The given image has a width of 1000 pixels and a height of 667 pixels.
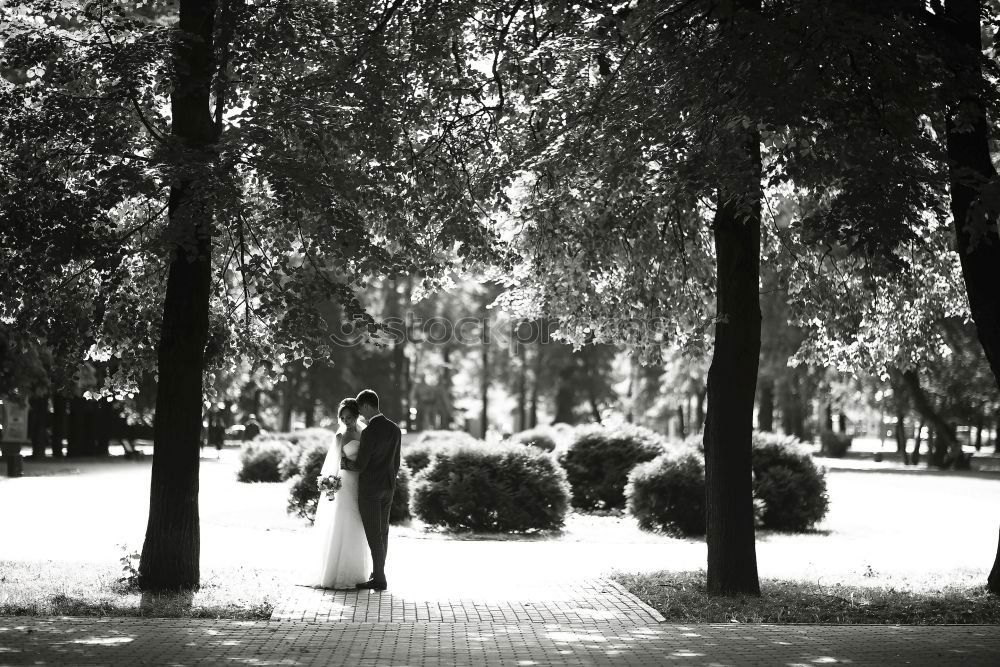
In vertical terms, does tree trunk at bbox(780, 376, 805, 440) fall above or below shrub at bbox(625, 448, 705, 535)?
above

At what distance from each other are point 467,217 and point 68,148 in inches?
160

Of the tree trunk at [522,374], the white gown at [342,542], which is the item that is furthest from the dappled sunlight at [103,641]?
the tree trunk at [522,374]

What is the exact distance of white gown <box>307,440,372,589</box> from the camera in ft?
36.6

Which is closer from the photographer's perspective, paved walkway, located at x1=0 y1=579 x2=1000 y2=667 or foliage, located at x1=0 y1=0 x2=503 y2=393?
paved walkway, located at x1=0 y1=579 x2=1000 y2=667

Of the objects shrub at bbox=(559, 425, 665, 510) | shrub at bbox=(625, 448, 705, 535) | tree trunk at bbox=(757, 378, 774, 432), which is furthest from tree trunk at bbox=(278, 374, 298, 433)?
shrub at bbox=(625, 448, 705, 535)

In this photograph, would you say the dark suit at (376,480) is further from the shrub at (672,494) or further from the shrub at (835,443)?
the shrub at (835,443)

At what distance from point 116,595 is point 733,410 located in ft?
20.6

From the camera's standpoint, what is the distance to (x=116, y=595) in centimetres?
1049

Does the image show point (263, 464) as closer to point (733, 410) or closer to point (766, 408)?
point (733, 410)

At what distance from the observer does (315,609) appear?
32.6ft

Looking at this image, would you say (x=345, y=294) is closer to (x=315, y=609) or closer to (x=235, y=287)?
(x=315, y=609)

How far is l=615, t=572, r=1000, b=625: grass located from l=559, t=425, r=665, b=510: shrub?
32.3 ft

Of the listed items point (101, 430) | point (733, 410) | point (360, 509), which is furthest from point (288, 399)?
point (733, 410)

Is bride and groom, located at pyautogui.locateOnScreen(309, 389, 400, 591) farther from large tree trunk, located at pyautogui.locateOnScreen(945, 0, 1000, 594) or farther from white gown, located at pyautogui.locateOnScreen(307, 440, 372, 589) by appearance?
large tree trunk, located at pyautogui.locateOnScreen(945, 0, 1000, 594)
